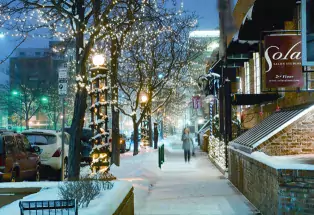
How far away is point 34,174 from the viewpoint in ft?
47.0

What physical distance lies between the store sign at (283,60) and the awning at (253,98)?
16.1 feet

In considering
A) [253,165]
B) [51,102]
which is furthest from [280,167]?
[51,102]

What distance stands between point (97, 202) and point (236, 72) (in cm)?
2109

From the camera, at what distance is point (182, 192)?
12766 mm

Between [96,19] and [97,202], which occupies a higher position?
[96,19]

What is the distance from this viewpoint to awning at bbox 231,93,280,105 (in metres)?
16.2

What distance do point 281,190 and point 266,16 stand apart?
25.4 ft

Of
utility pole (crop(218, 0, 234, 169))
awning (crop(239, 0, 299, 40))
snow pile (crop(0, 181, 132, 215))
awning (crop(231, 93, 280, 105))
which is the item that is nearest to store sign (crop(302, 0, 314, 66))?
snow pile (crop(0, 181, 132, 215))

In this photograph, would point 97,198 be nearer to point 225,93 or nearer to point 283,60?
point 283,60

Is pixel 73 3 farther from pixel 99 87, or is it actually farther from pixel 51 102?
pixel 51 102

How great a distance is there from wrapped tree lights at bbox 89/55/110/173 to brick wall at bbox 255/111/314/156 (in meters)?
4.14

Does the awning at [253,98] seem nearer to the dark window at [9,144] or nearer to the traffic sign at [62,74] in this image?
the traffic sign at [62,74]

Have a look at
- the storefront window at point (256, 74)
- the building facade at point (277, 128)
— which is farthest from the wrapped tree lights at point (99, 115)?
the storefront window at point (256, 74)

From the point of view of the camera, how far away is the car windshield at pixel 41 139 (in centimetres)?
1703
